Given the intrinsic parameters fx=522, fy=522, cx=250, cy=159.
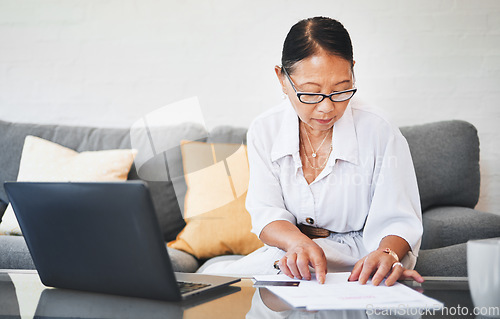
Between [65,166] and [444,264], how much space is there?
1580mm

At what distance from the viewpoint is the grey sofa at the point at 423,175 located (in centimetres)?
190

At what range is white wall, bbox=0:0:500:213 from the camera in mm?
2521

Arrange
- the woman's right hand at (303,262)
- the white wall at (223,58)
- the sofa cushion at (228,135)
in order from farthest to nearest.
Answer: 1. the white wall at (223,58)
2. the sofa cushion at (228,135)
3. the woman's right hand at (303,262)

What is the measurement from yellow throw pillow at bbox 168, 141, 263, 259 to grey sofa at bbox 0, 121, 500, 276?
0.21ft

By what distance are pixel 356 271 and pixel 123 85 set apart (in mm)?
2002

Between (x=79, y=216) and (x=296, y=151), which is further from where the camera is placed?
(x=296, y=151)

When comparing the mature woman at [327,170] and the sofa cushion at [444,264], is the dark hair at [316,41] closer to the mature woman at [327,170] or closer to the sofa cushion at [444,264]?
the mature woman at [327,170]

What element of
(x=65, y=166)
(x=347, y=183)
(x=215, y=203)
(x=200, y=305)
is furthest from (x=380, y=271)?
(x=65, y=166)

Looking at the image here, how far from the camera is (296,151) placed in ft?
4.92

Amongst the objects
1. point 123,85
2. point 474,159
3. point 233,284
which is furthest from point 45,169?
point 474,159

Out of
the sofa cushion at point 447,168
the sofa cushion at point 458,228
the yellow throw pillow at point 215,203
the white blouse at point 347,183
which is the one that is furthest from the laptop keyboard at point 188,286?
the sofa cushion at point 447,168

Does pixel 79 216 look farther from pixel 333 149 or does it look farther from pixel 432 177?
pixel 432 177

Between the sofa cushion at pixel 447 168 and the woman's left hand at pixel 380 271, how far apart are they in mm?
1184

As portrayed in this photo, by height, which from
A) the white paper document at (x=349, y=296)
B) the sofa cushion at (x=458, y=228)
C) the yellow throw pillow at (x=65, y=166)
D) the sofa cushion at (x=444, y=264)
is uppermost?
the white paper document at (x=349, y=296)
